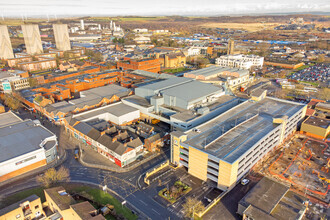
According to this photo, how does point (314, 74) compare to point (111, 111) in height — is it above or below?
below

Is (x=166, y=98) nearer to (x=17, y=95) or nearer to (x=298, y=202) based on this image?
(x=298, y=202)

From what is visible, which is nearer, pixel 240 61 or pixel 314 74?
pixel 314 74

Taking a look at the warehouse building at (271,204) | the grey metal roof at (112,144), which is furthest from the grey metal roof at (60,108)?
the warehouse building at (271,204)

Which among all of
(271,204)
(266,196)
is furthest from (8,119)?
(271,204)

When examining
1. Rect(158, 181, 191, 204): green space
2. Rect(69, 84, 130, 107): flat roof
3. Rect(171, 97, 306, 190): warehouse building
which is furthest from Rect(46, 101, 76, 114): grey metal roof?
Rect(158, 181, 191, 204): green space

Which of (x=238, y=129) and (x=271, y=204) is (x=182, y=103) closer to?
(x=238, y=129)

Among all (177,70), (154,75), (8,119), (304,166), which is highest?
(154,75)

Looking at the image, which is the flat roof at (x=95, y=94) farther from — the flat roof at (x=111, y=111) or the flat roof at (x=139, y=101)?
the flat roof at (x=139, y=101)

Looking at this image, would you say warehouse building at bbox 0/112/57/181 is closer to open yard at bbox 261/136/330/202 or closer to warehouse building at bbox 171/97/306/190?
warehouse building at bbox 171/97/306/190
